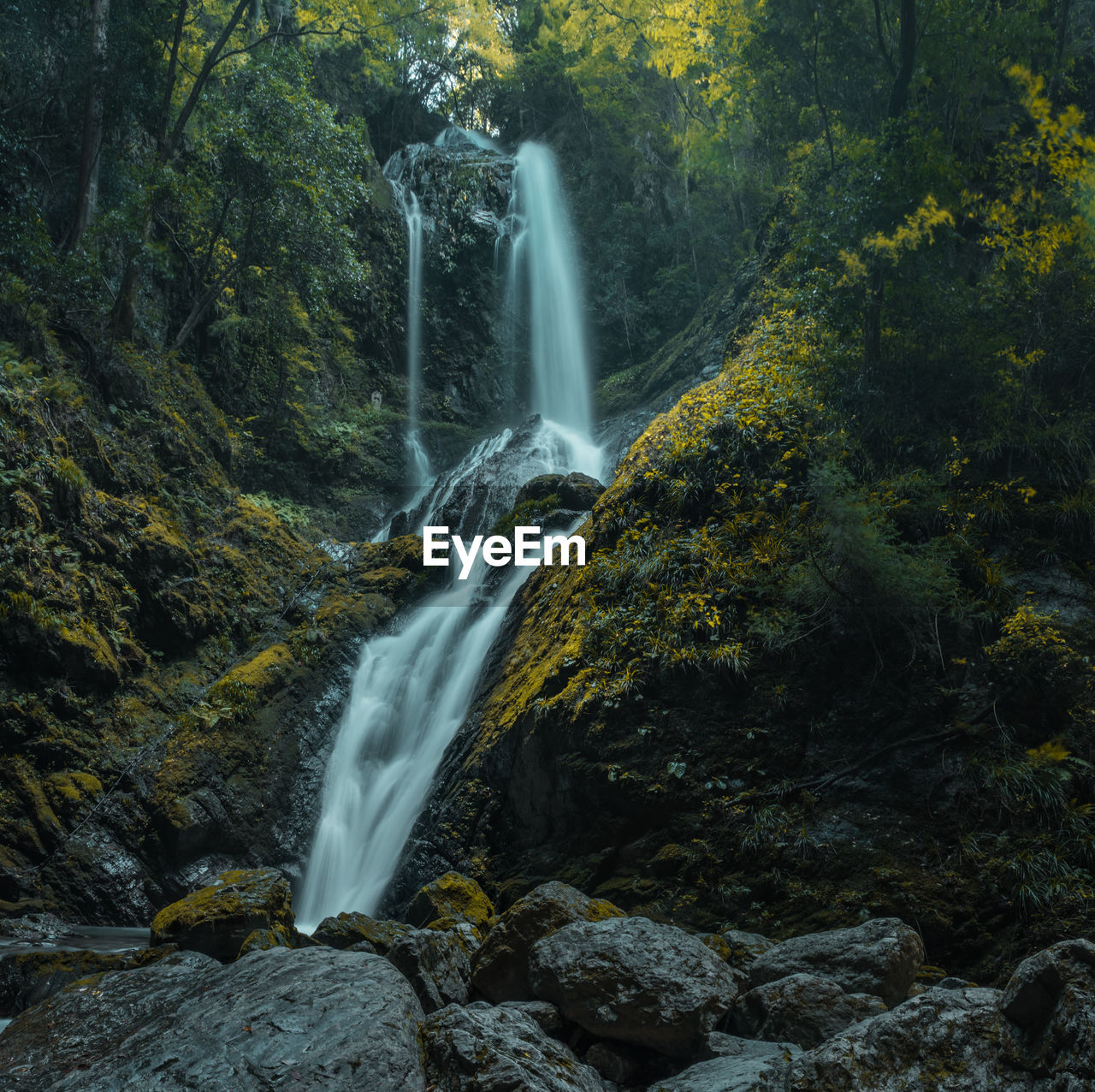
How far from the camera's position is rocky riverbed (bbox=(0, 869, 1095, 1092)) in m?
2.87

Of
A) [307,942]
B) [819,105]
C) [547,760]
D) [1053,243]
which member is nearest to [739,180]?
[819,105]

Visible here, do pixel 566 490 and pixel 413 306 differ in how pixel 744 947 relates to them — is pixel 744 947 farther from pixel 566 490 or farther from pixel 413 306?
pixel 413 306

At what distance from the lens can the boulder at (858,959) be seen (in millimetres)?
4008

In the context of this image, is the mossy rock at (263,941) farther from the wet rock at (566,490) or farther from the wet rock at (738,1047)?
the wet rock at (566,490)

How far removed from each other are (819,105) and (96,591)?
1249cm

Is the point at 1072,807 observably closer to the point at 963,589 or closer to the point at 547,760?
the point at 963,589

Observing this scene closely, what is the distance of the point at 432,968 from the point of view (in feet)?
15.3

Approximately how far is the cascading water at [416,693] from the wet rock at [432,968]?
3.59m

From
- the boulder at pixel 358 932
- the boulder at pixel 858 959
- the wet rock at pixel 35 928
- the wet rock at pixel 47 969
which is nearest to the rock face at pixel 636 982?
the boulder at pixel 858 959

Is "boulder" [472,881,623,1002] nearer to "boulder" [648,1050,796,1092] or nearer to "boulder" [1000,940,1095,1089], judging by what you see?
"boulder" [648,1050,796,1092]

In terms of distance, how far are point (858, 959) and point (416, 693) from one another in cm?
798

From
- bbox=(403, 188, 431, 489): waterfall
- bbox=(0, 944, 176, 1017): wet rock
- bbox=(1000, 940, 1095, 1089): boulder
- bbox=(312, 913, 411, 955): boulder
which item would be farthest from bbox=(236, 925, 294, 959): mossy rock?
bbox=(403, 188, 431, 489): waterfall

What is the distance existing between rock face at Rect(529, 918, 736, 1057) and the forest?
0.02 metres

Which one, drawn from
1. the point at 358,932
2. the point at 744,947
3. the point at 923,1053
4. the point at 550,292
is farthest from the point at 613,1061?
the point at 550,292
